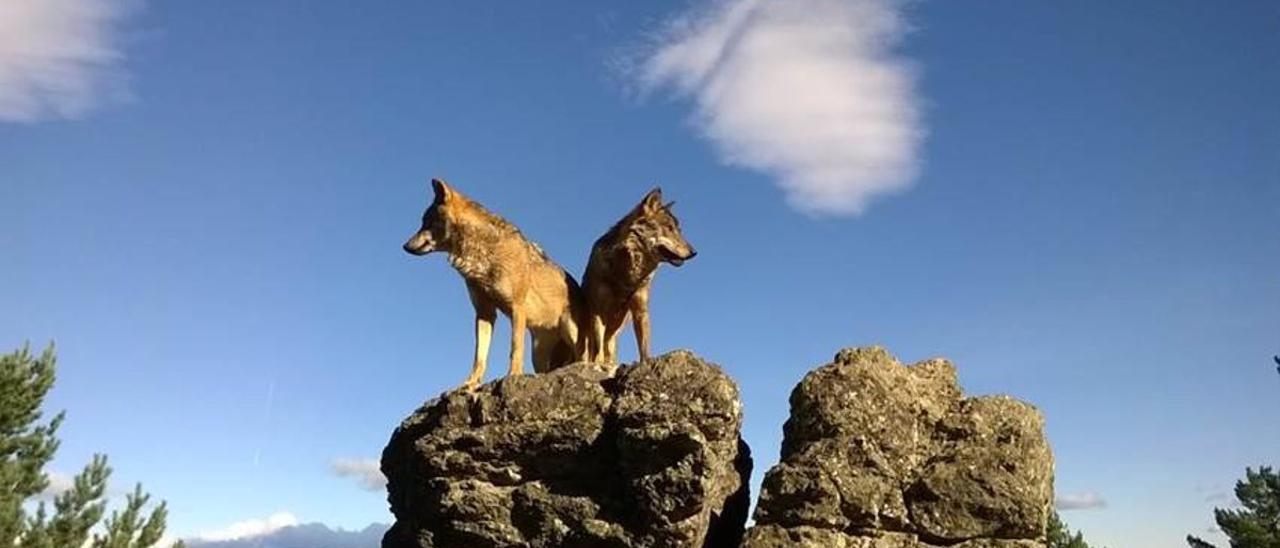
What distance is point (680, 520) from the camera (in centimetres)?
1021

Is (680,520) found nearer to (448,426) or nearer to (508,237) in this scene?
Result: (448,426)

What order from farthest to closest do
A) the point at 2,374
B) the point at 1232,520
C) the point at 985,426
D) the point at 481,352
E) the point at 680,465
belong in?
the point at 1232,520, the point at 2,374, the point at 481,352, the point at 985,426, the point at 680,465

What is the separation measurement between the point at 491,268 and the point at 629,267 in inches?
66.2

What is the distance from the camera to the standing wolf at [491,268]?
40.7ft

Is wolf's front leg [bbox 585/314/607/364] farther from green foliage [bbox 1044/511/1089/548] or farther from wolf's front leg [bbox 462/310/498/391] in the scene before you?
green foliage [bbox 1044/511/1089/548]

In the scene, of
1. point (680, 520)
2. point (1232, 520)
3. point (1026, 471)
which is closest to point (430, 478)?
point (680, 520)

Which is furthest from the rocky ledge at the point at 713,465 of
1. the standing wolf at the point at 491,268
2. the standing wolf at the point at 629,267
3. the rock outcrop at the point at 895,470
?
the standing wolf at the point at 629,267

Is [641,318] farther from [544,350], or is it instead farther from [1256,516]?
[1256,516]

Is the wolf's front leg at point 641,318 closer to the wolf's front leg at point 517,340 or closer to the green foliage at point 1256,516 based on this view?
the wolf's front leg at point 517,340

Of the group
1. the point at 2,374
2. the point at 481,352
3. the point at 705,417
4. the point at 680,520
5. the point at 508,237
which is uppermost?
the point at 2,374

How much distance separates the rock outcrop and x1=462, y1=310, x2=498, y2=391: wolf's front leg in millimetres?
3599

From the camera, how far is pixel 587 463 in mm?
10820

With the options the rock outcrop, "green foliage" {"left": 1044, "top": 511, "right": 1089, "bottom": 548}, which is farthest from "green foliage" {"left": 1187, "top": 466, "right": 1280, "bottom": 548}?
the rock outcrop

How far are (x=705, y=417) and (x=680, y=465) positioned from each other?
59 centimetres
